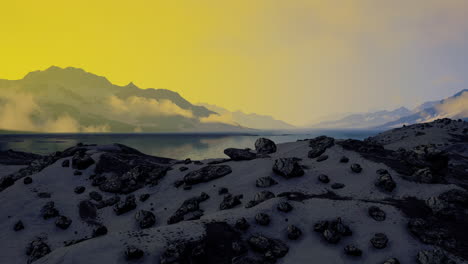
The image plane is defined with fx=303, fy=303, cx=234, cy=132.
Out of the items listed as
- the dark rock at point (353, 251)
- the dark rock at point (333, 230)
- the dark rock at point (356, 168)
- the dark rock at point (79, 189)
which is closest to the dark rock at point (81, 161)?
the dark rock at point (79, 189)

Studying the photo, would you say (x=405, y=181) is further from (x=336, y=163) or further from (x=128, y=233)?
(x=128, y=233)

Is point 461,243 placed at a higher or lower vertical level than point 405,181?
lower

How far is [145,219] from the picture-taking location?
29.8 m

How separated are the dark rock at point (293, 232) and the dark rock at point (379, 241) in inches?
200

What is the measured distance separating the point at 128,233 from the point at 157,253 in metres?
3.06

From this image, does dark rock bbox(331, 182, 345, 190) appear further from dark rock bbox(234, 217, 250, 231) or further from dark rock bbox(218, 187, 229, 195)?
dark rock bbox(234, 217, 250, 231)

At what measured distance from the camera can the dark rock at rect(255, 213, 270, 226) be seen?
23672 millimetres

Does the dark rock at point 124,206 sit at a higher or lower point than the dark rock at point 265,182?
lower

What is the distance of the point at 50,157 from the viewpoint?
50531 millimetres

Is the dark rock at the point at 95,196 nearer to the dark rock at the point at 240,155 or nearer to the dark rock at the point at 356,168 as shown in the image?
the dark rock at the point at 240,155

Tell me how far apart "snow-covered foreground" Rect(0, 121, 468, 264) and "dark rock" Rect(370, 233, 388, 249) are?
0.07 meters

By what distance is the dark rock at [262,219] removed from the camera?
23.7 meters

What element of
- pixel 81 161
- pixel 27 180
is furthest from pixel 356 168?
pixel 27 180

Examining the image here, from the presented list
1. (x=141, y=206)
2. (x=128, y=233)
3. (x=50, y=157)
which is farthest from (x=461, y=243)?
(x=50, y=157)
